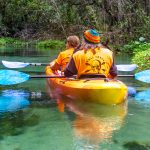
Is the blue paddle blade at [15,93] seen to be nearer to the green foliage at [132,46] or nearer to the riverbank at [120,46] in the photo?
the riverbank at [120,46]

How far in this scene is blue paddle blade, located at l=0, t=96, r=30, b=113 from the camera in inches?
232

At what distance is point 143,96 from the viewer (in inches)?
273

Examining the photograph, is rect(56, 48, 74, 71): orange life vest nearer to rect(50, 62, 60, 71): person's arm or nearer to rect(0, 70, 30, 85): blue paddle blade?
rect(50, 62, 60, 71): person's arm

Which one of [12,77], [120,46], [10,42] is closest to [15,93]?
[12,77]

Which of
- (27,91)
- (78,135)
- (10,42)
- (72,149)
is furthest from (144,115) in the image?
(10,42)

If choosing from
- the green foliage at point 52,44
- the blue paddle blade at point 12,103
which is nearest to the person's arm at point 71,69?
the blue paddle blade at point 12,103

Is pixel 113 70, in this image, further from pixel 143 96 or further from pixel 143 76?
pixel 143 76

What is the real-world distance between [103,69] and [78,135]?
189cm

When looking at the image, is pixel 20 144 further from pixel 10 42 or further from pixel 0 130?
pixel 10 42

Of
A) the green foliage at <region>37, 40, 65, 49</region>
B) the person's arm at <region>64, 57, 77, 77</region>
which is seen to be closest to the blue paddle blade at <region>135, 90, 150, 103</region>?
the person's arm at <region>64, 57, 77, 77</region>

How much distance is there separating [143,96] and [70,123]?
7.44 feet

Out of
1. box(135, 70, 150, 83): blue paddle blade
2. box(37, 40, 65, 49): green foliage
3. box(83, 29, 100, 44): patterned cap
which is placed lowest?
box(37, 40, 65, 49): green foliage

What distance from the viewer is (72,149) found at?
396 cm

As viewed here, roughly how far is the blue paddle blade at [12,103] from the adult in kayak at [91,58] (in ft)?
3.19
